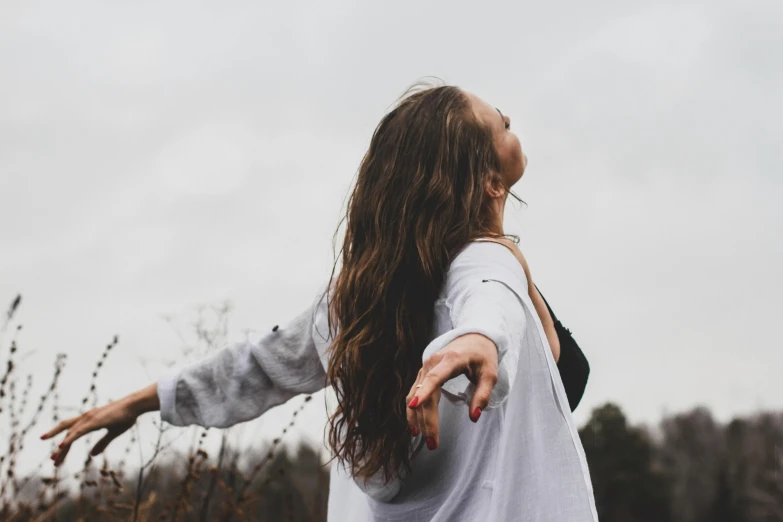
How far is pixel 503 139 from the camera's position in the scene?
2320mm

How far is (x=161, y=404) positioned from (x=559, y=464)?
1243 millimetres

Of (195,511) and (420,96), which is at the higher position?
(420,96)

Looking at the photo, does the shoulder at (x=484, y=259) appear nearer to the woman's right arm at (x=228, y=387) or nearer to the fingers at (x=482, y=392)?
the fingers at (x=482, y=392)

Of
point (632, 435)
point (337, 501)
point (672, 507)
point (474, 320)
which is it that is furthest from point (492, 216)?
point (672, 507)

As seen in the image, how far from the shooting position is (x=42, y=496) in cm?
376

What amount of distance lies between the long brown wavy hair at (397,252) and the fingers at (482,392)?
0.42 m

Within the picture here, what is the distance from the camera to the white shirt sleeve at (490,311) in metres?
1.64

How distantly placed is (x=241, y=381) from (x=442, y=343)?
1158mm

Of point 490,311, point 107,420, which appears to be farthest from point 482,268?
point 107,420

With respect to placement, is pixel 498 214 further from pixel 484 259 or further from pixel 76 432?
pixel 76 432

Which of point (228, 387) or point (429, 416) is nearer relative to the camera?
point (429, 416)

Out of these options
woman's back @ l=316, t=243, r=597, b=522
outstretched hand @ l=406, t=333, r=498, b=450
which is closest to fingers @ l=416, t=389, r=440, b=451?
outstretched hand @ l=406, t=333, r=498, b=450

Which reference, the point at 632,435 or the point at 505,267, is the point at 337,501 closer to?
the point at 505,267

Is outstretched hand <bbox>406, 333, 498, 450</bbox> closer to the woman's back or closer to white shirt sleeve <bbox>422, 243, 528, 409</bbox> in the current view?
white shirt sleeve <bbox>422, 243, 528, 409</bbox>
